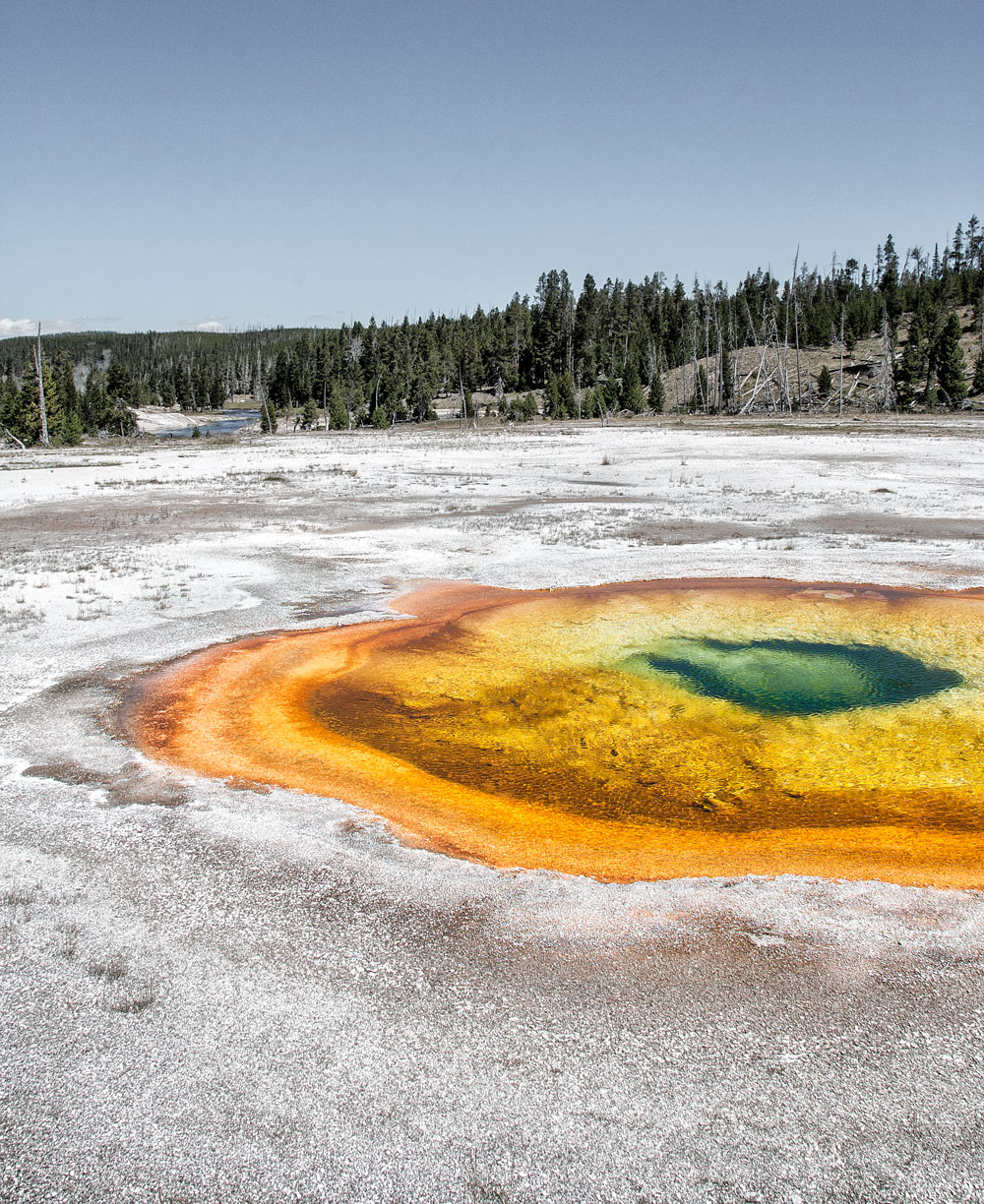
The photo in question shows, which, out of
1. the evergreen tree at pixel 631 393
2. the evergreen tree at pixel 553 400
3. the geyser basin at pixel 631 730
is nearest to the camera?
the geyser basin at pixel 631 730

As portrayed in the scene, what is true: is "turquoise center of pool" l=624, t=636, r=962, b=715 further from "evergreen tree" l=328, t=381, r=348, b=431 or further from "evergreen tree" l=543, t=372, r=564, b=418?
"evergreen tree" l=328, t=381, r=348, b=431

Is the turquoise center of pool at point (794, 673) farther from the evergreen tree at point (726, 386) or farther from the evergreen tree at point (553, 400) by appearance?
the evergreen tree at point (726, 386)

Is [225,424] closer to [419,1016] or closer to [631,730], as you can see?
[631,730]

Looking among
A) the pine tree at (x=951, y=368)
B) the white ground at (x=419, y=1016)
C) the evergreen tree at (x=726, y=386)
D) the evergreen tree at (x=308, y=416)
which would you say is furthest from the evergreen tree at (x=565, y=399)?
the white ground at (x=419, y=1016)

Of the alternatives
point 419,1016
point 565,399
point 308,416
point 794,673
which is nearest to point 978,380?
point 565,399

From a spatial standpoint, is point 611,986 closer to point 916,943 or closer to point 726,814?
point 916,943

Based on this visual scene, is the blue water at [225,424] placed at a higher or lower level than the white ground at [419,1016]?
higher

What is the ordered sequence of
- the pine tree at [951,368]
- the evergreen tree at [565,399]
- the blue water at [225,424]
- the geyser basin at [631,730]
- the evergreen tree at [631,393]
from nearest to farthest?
the geyser basin at [631,730] < the pine tree at [951,368] < the evergreen tree at [565,399] < the evergreen tree at [631,393] < the blue water at [225,424]
